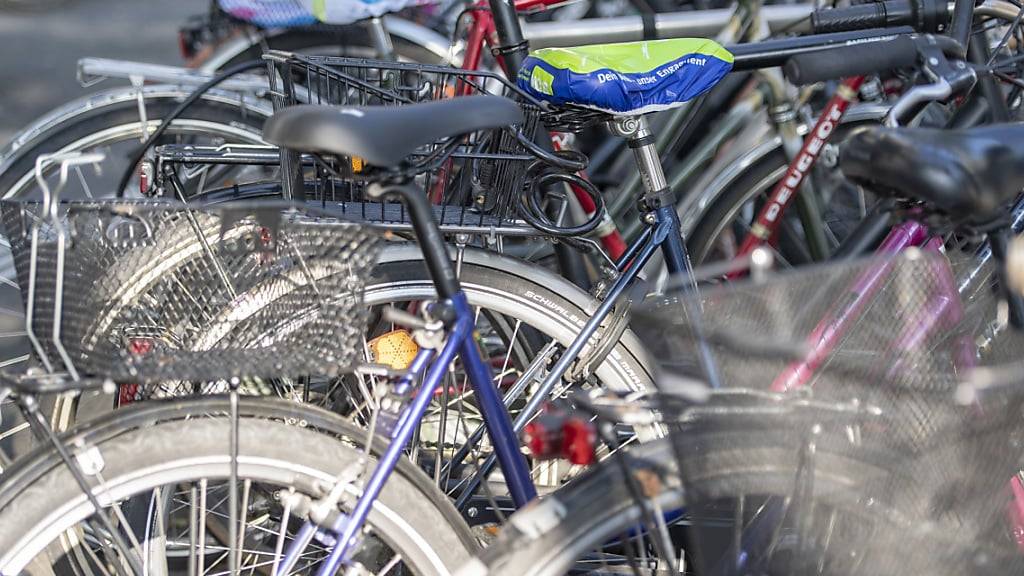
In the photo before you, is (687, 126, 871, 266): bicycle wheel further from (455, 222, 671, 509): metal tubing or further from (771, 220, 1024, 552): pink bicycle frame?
(771, 220, 1024, 552): pink bicycle frame

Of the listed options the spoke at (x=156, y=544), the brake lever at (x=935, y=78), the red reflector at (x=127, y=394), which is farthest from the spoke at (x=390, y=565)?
the brake lever at (x=935, y=78)

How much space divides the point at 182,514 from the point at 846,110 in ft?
6.89

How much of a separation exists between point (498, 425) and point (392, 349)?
0.64 meters

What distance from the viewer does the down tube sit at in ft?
5.91

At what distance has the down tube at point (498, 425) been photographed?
1802 millimetres

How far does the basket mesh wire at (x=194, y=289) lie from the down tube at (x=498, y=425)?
224 mm

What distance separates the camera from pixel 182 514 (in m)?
2.77

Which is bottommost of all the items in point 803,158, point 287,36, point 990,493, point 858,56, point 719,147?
point 990,493

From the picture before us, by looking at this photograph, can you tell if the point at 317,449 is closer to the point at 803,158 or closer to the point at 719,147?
the point at 803,158

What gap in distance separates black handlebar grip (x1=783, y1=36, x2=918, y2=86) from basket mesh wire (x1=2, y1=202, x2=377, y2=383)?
87 cm

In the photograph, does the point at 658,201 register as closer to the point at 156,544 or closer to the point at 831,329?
the point at 831,329

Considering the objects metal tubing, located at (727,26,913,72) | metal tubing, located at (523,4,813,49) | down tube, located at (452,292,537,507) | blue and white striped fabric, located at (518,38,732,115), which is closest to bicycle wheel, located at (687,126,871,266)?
metal tubing, located at (523,4,813,49)

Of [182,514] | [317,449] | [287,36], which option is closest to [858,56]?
[317,449]

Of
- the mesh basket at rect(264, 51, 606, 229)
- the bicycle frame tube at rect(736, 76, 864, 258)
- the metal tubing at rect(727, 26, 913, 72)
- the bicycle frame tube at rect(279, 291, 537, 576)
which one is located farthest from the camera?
the bicycle frame tube at rect(736, 76, 864, 258)
